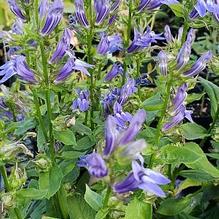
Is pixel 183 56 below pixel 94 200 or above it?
above

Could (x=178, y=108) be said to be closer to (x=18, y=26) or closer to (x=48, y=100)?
(x=48, y=100)

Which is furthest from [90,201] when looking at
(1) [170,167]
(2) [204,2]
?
(2) [204,2]

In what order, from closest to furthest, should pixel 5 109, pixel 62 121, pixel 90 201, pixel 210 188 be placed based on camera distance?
pixel 90 201 → pixel 62 121 → pixel 5 109 → pixel 210 188

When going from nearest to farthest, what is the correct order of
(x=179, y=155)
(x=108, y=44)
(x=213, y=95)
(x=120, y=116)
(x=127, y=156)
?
(x=127, y=156), (x=179, y=155), (x=120, y=116), (x=108, y=44), (x=213, y=95)

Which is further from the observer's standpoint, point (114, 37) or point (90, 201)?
point (114, 37)

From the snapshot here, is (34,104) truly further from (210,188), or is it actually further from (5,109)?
(210,188)

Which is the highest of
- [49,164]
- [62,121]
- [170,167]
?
[62,121]

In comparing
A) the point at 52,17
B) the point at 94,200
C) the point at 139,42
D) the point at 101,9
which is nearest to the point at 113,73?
the point at 139,42
